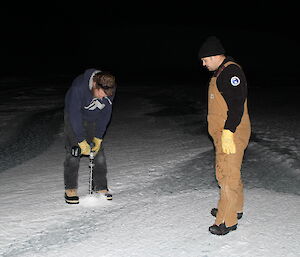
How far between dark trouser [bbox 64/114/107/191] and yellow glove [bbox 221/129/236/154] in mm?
1583

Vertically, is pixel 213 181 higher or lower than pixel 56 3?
lower

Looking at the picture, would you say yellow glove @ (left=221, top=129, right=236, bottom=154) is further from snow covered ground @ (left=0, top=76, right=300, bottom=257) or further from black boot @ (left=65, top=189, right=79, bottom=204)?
black boot @ (left=65, top=189, right=79, bottom=204)

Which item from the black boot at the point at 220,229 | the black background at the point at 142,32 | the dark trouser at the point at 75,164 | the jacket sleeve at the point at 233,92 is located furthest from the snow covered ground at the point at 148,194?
the black background at the point at 142,32

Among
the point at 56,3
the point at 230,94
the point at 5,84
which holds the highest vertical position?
the point at 56,3

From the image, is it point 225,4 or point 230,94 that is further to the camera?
point 225,4

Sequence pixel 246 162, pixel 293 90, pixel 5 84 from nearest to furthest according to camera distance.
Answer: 1. pixel 246 162
2. pixel 293 90
3. pixel 5 84

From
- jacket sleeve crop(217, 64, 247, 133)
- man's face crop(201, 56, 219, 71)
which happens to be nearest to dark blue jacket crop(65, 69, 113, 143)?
man's face crop(201, 56, 219, 71)

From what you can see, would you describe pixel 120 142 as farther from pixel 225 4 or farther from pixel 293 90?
pixel 225 4

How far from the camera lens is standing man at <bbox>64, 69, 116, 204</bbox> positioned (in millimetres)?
4326

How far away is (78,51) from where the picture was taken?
39.7 metres

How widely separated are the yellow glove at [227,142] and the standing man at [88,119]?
1161 millimetres

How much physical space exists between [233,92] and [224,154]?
56cm

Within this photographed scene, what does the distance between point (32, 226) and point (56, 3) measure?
48.2 metres

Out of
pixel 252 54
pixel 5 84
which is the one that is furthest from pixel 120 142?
pixel 252 54
